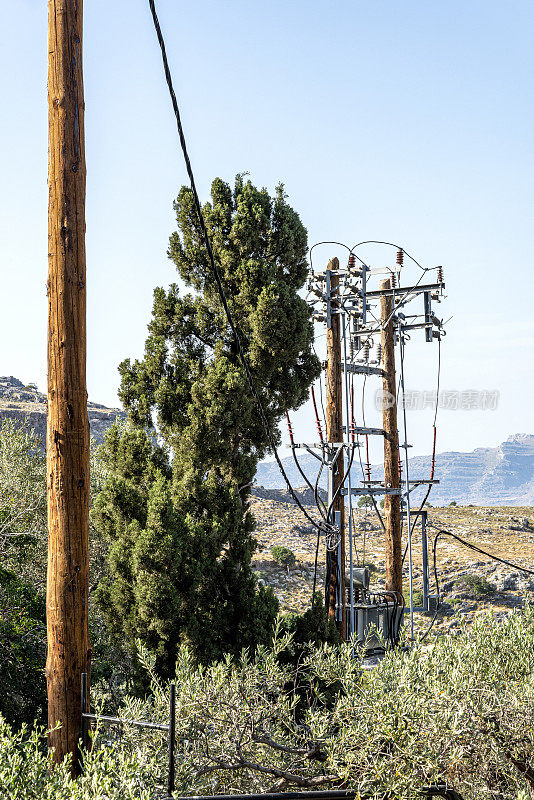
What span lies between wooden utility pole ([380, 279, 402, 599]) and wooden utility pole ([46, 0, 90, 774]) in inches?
371

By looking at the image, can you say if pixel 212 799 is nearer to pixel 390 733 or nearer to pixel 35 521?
pixel 390 733

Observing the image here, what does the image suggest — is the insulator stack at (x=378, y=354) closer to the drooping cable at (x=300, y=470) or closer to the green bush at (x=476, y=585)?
the drooping cable at (x=300, y=470)

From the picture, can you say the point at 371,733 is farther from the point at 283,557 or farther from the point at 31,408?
the point at 31,408

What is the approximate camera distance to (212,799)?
3873 millimetres

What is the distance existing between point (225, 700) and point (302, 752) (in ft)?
2.26

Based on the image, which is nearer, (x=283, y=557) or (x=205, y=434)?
(x=205, y=434)

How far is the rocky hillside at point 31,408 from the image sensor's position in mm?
61169

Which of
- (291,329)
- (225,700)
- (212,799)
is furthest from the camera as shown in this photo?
(291,329)

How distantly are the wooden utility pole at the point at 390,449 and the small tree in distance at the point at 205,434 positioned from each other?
87.1 inches

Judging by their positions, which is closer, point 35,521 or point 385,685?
point 385,685

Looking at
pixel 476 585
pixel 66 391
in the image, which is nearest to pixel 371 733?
pixel 66 391

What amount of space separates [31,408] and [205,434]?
60469 mm

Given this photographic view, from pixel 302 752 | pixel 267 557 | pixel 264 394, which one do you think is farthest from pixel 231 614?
pixel 267 557

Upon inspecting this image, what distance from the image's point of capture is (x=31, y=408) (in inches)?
→ 2640
